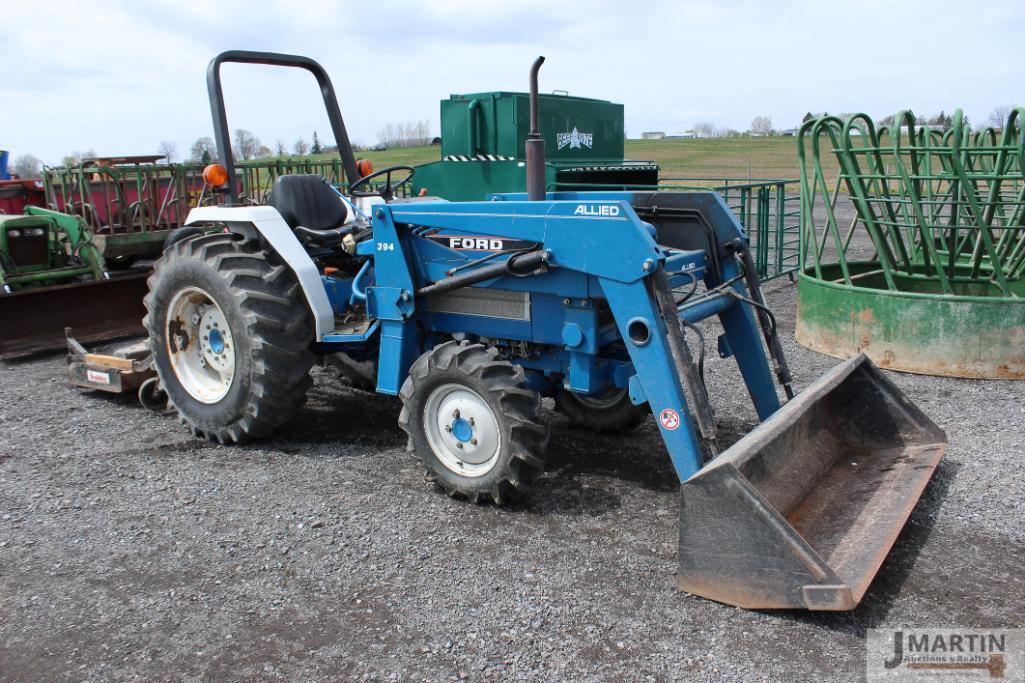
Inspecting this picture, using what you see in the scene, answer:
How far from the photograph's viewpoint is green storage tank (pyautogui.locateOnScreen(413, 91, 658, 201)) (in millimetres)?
13492

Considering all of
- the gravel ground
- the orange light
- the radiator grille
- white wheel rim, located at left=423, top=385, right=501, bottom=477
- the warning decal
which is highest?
the orange light

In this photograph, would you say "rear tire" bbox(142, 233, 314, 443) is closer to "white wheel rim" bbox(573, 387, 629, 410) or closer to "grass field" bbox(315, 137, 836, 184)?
"white wheel rim" bbox(573, 387, 629, 410)

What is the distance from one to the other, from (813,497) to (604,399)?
5.13ft

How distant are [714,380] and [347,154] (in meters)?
3.15

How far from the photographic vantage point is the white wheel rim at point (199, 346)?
5.39 meters

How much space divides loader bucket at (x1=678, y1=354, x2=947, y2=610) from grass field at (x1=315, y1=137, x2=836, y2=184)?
77.1 feet

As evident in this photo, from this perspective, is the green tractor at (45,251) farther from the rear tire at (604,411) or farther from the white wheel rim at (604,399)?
the white wheel rim at (604,399)

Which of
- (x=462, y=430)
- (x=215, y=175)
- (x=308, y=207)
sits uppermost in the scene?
(x=215, y=175)

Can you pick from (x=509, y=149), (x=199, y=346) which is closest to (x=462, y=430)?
(x=199, y=346)

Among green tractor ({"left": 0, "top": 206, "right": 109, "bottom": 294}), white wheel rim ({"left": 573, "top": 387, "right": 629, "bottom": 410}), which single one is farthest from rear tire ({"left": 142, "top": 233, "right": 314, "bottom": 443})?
green tractor ({"left": 0, "top": 206, "right": 109, "bottom": 294})

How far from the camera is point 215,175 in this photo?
5.15m

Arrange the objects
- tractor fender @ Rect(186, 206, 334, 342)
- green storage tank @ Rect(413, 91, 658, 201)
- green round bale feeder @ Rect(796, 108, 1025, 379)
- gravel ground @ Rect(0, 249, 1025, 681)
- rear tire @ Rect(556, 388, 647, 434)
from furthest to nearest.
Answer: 1. green storage tank @ Rect(413, 91, 658, 201)
2. green round bale feeder @ Rect(796, 108, 1025, 379)
3. rear tire @ Rect(556, 388, 647, 434)
4. tractor fender @ Rect(186, 206, 334, 342)
5. gravel ground @ Rect(0, 249, 1025, 681)

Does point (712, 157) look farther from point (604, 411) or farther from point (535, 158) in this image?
point (535, 158)

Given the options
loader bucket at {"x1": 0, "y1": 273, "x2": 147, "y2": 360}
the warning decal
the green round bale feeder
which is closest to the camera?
the warning decal
